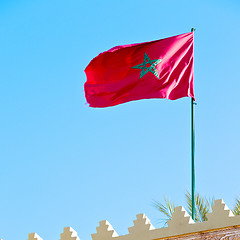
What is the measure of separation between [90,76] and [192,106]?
2.85 metres

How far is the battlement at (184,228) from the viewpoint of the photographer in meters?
11.4

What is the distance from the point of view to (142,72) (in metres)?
13.7

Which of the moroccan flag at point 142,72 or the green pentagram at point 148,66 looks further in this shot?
the green pentagram at point 148,66

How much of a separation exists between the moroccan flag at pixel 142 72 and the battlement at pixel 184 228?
2.70 m

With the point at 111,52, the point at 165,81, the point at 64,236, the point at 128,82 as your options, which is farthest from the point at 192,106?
the point at 64,236

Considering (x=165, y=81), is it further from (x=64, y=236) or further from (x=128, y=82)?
(x=64, y=236)

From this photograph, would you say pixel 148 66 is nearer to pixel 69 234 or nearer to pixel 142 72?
pixel 142 72

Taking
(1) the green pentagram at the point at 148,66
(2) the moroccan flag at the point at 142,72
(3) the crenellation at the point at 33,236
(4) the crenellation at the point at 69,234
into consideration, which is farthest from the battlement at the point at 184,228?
(1) the green pentagram at the point at 148,66

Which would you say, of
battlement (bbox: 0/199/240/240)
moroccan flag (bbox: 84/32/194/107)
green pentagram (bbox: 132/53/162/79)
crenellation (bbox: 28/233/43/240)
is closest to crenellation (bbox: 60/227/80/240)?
battlement (bbox: 0/199/240/240)

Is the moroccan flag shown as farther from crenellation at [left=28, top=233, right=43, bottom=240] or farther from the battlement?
crenellation at [left=28, top=233, right=43, bottom=240]

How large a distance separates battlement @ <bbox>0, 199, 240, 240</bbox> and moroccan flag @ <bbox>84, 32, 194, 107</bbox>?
2.70 metres

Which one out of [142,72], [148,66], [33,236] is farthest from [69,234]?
[148,66]

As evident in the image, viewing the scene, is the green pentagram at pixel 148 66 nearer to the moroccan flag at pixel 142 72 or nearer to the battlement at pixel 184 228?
the moroccan flag at pixel 142 72

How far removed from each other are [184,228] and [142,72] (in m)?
3.78
